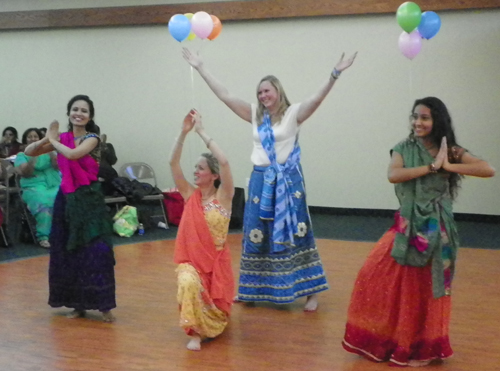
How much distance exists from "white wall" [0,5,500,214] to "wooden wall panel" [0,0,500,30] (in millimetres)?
145

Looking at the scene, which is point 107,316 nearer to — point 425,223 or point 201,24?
point 425,223

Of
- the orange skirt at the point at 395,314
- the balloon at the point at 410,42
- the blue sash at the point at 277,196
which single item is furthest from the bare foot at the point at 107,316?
the balloon at the point at 410,42

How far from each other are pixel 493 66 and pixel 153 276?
14.4ft

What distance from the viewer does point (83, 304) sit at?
15.7ft

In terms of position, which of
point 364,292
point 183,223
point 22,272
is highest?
point 183,223

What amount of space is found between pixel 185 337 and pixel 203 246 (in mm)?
587

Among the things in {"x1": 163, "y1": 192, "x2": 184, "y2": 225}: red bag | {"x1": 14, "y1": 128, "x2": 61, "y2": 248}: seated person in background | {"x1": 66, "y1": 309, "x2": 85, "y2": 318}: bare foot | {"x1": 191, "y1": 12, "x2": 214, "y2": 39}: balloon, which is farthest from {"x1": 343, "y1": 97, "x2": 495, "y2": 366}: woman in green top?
{"x1": 163, "y1": 192, "x2": 184, "y2": 225}: red bag

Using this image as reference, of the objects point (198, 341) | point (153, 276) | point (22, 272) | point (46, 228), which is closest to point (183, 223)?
point (198, 341)

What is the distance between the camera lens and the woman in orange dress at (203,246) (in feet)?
13.6

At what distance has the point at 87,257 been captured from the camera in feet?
15.5

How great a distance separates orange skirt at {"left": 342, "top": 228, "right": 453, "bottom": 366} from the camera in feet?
12.3

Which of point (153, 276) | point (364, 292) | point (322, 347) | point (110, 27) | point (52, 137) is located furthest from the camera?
point (110, 27)

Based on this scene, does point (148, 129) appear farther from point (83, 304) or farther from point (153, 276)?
point (83, 304)

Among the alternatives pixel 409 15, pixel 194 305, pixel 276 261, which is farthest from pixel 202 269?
pixel 409 15
